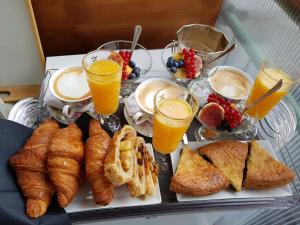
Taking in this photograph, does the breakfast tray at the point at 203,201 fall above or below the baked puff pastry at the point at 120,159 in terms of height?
below

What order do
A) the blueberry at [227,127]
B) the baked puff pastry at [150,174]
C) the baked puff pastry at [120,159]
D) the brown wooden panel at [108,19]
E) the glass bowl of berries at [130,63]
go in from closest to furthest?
the baked puff pastry at [120,159] < the baked puff pastry at [150,174] < the blueberry at [227,127] < the glass bowl of berries at [130,63] < the brown wooden panel at [108,19]

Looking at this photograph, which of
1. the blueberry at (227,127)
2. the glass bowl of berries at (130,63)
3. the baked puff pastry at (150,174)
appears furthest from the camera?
the glass bowl of berries at (130,63)

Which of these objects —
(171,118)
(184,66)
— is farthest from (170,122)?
(184,66)

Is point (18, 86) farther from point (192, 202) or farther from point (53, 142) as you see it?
point (192, 202)

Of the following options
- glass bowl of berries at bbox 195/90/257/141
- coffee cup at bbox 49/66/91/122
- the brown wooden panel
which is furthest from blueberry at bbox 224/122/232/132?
the brown wooden panel

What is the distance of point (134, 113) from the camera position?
1029 millimetres

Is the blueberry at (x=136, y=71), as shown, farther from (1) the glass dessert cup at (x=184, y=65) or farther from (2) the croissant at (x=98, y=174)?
(2) the croissant at (x=98, y=174)

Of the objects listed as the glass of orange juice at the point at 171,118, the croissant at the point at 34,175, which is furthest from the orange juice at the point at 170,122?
the croissant at the point at 34,175

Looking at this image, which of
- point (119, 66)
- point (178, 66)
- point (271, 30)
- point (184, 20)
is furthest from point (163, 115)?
point (184, 20)

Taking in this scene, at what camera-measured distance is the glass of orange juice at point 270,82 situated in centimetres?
94

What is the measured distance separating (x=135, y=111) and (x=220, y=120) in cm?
31

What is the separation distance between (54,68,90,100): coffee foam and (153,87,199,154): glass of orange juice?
288mm

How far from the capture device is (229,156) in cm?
94

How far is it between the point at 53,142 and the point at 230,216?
0.96 meters
